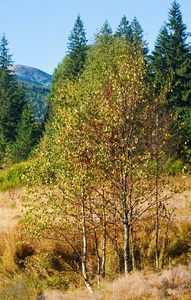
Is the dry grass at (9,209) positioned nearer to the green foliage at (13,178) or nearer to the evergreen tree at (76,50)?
the green foliage at (13,178)

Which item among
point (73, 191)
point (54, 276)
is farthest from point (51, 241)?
point (73, 191)

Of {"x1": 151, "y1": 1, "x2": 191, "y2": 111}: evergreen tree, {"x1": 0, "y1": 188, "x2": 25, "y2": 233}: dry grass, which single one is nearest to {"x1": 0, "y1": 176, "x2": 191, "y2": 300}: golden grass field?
{"x1": 0, "y1": 188, "x2": 25, "y2": 233}: dry grass

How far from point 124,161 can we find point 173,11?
35.3m

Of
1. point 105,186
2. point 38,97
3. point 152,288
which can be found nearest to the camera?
point 152,288

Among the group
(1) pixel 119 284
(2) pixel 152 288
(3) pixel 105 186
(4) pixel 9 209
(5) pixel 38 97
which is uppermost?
(5) pixel 38 97

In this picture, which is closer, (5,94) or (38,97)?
(5,94)

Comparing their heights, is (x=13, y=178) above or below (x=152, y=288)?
below

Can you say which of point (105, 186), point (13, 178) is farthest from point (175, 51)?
point (105, 186)

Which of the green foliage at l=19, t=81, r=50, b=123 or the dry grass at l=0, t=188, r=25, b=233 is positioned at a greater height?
the green foliage at l=19, t=81, r=50, b=123

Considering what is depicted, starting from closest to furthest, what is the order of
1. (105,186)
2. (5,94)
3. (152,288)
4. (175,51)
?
(152,288) < (105,186) < (175,51) < (5,94)

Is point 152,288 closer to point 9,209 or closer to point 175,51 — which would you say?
point 9,209

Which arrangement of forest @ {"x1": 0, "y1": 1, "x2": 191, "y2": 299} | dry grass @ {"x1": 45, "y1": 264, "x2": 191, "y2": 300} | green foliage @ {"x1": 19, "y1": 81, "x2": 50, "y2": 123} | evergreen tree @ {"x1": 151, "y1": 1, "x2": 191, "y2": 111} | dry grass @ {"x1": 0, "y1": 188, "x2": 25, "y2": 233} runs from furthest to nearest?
green foliage @ {"x1": 19, "y1": 81, "x2": 50, "y2": 123} → evergreen tree @ {"x1": 151, "y1": 1, "x2": 191, "y2": 111} → dry grass @ {"x1": 0, "y1": 188, "x2": 25, "y2": 233} → forest @ {"x1": 0, "y1": 1, "x2": 191, "y2": 299} → dry grass @ {"x1": 45, "y1": 264, "x2": 191, "y2": 300}

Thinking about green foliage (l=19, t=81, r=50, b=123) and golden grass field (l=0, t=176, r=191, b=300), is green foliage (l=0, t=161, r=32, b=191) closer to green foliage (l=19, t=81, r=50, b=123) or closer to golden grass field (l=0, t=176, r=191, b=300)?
golden grass field (l=0, t=176, r=191, b=300)

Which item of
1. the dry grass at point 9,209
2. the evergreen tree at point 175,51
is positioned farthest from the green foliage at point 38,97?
the dry grass at point 9,209
